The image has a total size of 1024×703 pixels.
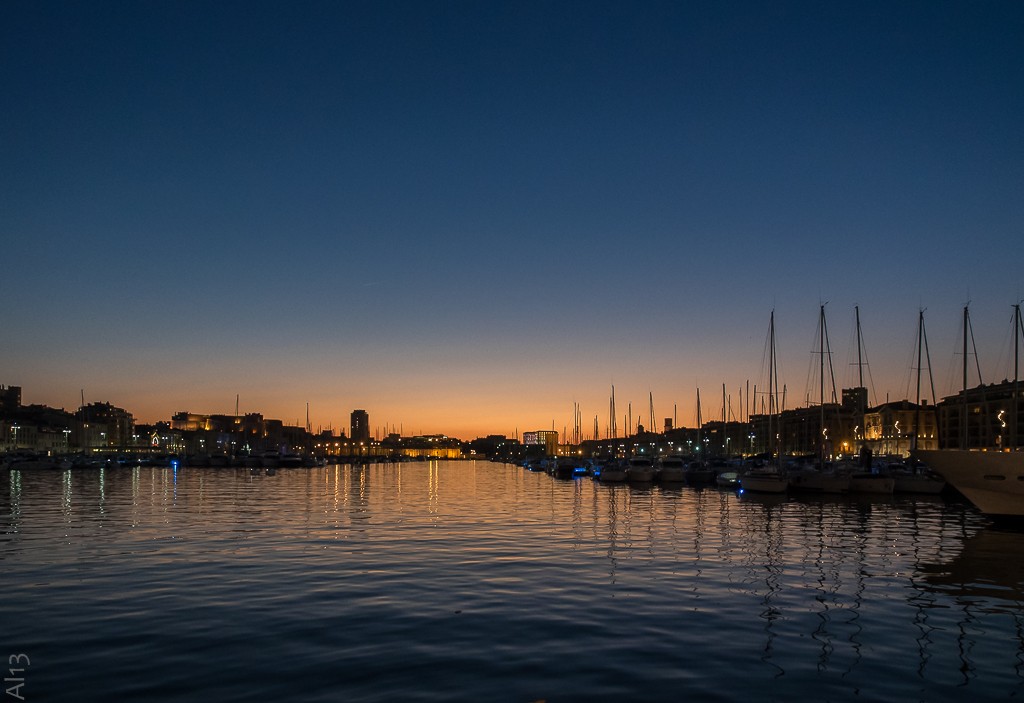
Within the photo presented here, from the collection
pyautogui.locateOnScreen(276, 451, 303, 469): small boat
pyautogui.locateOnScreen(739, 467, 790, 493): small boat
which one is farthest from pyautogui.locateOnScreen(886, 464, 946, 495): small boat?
pyautogui.locateOnScreen(276, 451, 303, 469): small boat

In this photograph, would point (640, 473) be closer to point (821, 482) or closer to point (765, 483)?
point (765, 483)

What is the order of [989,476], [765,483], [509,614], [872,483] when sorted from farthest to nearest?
[765,483] → [872,483] → [989,476] → [509,614]

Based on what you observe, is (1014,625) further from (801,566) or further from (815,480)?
(815,480)

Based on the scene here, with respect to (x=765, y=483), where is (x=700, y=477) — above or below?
below

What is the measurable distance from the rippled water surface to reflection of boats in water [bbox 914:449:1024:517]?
5.06 m

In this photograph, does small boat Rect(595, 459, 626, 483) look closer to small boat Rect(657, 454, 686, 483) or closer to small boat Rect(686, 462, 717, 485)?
small boat Rect(657, 454, 686, 483)

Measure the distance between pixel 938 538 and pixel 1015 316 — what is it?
3827cm

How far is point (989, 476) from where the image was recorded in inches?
1580

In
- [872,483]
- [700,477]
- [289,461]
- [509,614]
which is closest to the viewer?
[509,614]

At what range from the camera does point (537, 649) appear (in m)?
14.6

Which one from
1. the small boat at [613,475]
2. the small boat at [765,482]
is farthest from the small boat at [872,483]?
the small boat at [613,475]

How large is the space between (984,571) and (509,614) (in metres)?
17.3

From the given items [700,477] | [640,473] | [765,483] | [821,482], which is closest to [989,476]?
[765,483]

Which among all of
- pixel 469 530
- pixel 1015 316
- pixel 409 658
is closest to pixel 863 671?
pixel 409 658
